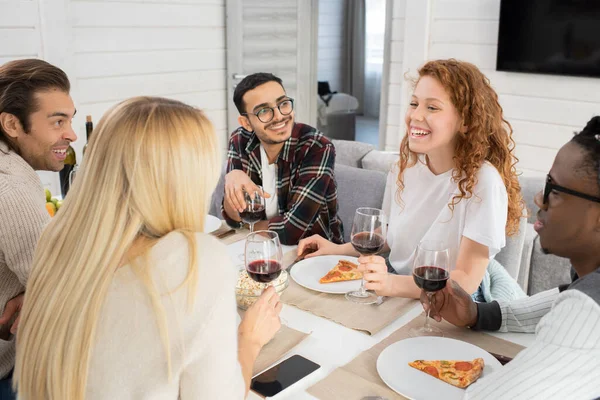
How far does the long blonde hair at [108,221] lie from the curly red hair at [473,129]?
1062 millimetres

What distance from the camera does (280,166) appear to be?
90.1 inches

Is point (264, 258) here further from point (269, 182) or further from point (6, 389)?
point (269, 182)

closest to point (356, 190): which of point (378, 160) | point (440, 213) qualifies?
point (378, 160)

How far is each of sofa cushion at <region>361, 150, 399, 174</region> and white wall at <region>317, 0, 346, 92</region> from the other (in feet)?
20.2

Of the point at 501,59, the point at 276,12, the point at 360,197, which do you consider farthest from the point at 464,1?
the point at 360,197

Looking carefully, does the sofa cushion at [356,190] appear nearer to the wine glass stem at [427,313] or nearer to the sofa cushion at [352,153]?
the sofa cushion at [352,153]

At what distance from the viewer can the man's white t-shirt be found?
2324 mm

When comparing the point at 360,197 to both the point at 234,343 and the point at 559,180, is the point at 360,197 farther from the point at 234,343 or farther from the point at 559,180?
the point at 234,343

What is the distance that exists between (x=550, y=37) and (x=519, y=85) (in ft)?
1.20

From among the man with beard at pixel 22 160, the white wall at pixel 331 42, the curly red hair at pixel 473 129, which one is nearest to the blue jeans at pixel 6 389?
the man with beard at pixel 22 160

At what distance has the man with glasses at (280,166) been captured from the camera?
213cm

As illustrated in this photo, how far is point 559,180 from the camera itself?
1099 millimetres

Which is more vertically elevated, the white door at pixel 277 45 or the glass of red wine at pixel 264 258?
the white door at pixel 277 45

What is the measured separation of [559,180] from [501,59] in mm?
3115
